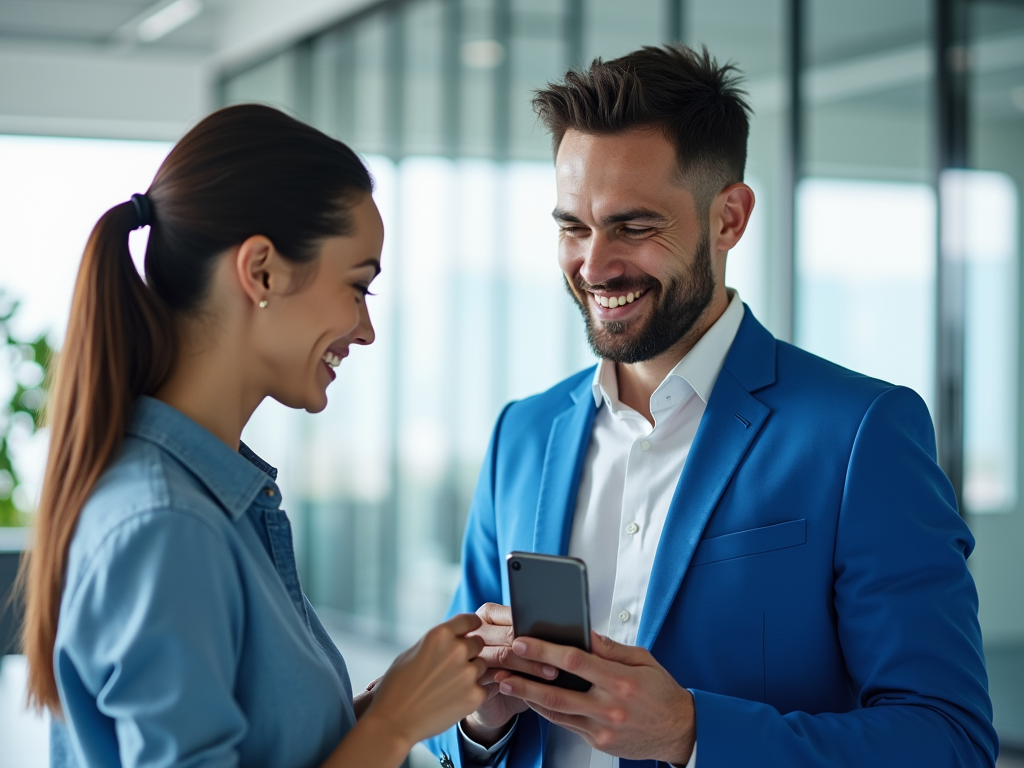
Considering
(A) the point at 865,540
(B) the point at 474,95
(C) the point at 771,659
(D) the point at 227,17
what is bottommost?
(C) the point at 771,659

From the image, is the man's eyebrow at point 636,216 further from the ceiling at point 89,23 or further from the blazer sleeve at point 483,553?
the ceiling at point 89,23

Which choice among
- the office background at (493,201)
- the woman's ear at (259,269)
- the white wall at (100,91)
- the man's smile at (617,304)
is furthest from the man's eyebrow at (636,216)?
the white wall at (100,91)

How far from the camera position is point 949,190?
145 inches

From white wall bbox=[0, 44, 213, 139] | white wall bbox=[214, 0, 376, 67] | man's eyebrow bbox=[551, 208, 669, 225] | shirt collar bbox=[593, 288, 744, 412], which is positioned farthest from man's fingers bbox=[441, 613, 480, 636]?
white wall bbox=[0, 44, 213, 139]

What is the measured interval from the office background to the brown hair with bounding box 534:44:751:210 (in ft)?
4.67

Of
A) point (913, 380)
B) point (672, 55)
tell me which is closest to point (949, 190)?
point (913, 380)

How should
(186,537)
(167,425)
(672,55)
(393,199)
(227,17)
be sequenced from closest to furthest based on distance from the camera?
(186,537) < (167,425) < (672,55) < (393,199) < (227,17)

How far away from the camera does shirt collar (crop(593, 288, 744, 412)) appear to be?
1.73 m

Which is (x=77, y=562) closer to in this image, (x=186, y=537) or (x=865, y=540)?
(x=186, y=537)

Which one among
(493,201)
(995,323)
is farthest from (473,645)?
(493,201)

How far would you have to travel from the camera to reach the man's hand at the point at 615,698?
1314 millimetres

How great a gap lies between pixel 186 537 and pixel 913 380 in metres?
3.14

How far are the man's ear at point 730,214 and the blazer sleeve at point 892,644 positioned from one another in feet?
1.50

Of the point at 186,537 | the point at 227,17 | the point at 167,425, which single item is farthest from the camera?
the point at 227,17
